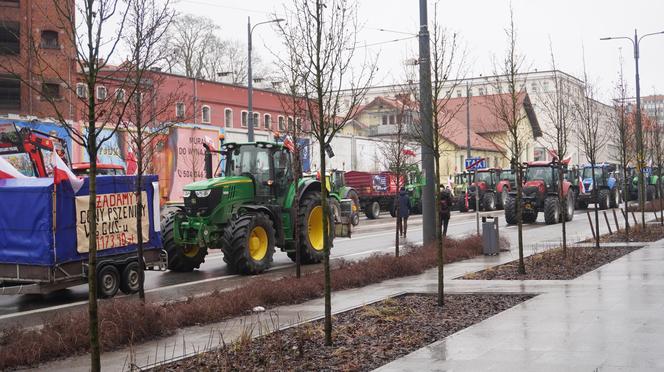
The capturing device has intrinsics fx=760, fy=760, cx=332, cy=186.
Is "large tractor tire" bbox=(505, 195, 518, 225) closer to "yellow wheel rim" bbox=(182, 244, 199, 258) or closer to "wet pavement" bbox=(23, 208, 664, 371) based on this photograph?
"yellow wheel rim" bbox=(182, 244, 199, 258)

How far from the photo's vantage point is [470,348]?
7.96m

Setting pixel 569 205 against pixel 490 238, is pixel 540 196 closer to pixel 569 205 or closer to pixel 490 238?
pixel 569 205

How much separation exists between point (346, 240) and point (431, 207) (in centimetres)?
790

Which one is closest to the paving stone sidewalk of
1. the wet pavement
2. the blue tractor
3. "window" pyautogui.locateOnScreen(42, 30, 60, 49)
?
the wet pavement

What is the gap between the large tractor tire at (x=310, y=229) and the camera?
59.9ft

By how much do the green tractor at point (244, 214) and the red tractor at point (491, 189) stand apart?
2888 centimetres

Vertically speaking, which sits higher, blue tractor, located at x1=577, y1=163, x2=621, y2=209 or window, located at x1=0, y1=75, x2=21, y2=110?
window, located at x1=0, y1=75, x2=21, y2=110

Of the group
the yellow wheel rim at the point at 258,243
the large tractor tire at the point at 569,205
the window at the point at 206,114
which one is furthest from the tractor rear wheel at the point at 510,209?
the window at the point at 206,114

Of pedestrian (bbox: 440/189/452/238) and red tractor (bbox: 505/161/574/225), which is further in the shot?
red tractor (bbox: 505/161/574/225)

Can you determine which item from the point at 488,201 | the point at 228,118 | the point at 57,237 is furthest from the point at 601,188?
the point at 57,237

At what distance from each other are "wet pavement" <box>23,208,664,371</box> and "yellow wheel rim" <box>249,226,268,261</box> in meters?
3.87

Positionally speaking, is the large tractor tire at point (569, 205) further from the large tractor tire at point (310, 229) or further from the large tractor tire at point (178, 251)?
the large tractor tire at point (178, 251)

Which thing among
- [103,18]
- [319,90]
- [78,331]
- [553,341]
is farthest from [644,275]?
[103,18]

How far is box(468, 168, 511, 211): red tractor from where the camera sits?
46.3 metres
